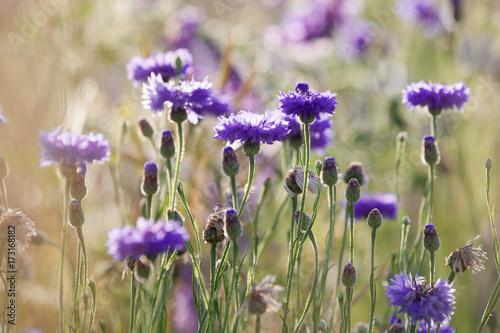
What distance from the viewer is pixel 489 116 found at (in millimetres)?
1932

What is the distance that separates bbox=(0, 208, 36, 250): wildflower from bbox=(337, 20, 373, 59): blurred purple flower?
57.3 inches

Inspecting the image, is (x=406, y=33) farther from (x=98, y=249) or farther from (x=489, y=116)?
(x=98, y=249)

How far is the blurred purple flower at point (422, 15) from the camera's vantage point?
6.91ft

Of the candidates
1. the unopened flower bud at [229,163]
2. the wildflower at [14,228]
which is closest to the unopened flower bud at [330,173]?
the unopened flower bud at [229,163]

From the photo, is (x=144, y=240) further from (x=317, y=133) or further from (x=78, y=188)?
(x=317, y=133)

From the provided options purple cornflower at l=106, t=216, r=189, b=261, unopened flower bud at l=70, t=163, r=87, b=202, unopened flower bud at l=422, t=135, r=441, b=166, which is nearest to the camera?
purple cornflower at l=106, t=216, r=189, b=261

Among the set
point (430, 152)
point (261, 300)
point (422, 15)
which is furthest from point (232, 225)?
point (422, 15)

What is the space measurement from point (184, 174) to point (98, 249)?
28 centimetres

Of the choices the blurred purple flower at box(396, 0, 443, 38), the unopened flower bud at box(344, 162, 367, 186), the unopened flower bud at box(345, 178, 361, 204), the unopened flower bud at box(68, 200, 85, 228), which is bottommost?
the unopened flower bud at box(68, 200, 85, 228)

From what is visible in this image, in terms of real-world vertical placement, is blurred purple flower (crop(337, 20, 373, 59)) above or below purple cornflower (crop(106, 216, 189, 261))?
above

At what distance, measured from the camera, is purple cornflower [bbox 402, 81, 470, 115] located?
1.01m

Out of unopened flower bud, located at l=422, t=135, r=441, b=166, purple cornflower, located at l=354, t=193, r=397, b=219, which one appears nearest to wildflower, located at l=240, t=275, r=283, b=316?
unopened flower bud, located at l=422, t=135, r=441, b=166

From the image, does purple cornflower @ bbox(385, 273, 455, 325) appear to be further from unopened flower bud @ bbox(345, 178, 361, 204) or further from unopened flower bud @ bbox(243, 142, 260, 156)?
unopened flower bud @ bbox(243, 142, 260, 156)

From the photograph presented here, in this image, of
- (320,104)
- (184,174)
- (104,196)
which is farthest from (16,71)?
(320,104)
